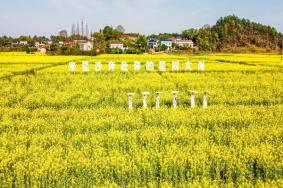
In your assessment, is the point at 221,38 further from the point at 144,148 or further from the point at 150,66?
the point at 144,148

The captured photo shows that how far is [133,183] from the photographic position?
19.0 feet

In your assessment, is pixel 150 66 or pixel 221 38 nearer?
pixel 150 66

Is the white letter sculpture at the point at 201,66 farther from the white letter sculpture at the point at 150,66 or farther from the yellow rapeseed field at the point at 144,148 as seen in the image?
the yellow rapeseed field at the point at 144,148

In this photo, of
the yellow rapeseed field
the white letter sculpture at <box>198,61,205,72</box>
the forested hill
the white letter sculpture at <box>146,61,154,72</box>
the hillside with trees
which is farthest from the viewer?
the forested hill

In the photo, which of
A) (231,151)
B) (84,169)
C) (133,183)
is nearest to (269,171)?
(231,151)

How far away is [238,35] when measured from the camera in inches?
4754

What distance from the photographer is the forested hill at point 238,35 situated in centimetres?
10553

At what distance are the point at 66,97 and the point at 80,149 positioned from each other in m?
7.64

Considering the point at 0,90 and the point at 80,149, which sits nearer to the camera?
the point at 80,149

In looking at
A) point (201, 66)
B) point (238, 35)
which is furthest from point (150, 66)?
point (238, 35)

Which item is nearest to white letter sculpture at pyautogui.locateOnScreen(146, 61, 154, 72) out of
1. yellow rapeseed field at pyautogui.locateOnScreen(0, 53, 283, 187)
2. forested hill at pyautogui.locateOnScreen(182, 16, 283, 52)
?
yellow rapeseed field at pyautogui.locateOnScreen(0, 53, 283, 187)

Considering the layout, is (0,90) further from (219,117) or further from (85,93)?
(219,117)

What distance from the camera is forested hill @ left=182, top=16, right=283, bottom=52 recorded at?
346 feet

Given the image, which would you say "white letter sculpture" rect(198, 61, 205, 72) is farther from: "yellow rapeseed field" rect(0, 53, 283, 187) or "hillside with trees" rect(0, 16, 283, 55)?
"hillside with trees" rect(0, 16, 283, 55)
